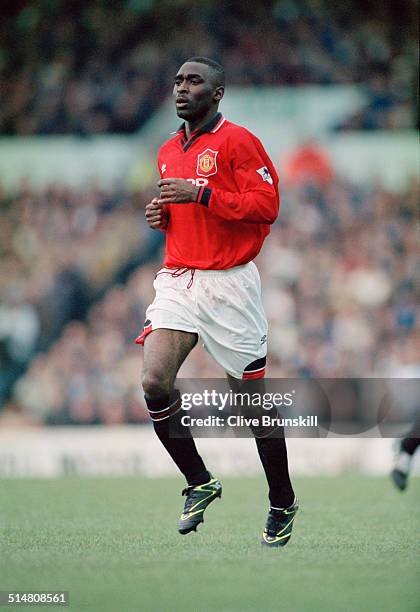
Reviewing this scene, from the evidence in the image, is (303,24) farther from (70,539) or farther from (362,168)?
(70,539)

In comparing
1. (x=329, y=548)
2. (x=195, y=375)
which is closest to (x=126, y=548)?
(x=329, y=548)

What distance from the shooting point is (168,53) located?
53.6 feet

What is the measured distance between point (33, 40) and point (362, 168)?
5.15 m

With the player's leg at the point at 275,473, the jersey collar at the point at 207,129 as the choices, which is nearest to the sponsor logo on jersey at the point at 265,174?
the jersey collar at the point at 207,129

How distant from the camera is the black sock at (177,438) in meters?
5.83

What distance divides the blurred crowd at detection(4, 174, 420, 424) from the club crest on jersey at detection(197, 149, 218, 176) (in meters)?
8.15

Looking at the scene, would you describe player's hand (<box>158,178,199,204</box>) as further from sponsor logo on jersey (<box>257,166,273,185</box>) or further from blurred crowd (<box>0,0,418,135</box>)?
blurred crowd (<box>0,0,418,135</box>)

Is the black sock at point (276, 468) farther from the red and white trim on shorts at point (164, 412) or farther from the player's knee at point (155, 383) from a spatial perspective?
the player's knee at point (155, 383)

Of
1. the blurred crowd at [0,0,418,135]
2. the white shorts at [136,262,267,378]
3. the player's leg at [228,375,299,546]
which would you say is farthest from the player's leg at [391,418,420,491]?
the blurred crowd at [0,0,418,135]

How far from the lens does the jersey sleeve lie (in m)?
5.69

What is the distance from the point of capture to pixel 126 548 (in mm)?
5688

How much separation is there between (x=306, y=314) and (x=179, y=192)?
9.17 metres

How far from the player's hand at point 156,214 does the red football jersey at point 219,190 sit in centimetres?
5

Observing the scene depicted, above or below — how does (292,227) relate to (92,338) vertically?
above
